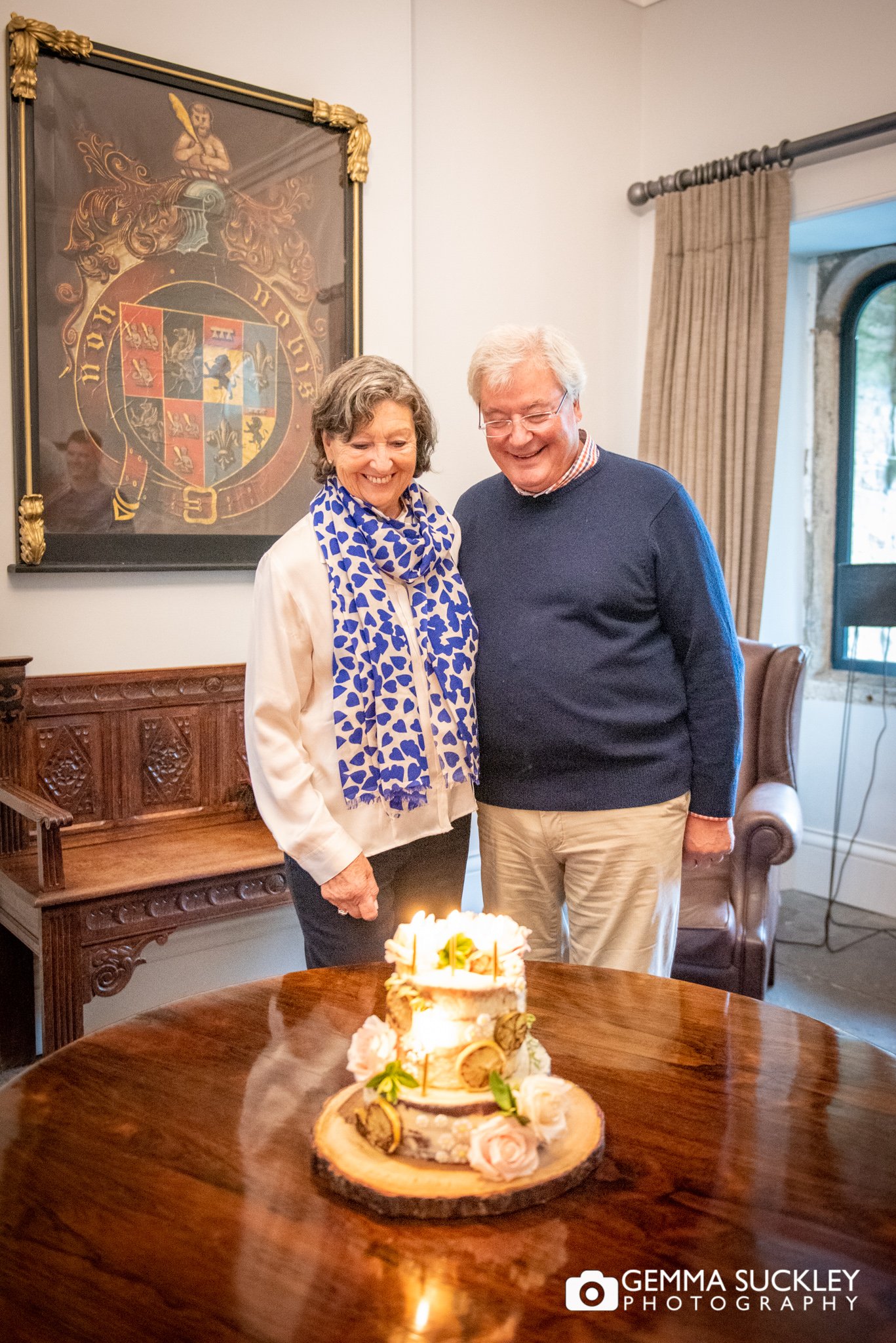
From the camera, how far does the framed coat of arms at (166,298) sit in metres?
2.77

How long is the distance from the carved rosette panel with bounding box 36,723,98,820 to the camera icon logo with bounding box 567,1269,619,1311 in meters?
2.20

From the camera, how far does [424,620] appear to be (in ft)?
6.38

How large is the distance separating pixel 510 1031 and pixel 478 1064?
5 cm

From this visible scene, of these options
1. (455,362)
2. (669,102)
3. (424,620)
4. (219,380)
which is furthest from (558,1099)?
(669,102)

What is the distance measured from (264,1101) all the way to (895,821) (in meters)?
3.38

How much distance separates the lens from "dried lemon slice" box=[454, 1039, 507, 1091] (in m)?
1.17

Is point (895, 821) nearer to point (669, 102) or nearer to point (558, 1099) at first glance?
point (669, 102)

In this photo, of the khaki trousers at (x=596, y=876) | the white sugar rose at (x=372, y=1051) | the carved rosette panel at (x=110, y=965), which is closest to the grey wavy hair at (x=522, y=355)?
the khaki trousers at (x=596, y=876)

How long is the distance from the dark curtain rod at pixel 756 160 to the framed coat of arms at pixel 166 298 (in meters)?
1.34

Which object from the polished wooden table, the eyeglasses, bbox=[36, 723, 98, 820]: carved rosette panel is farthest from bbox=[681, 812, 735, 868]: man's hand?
bbox=[36, 723, 98, 820]: carved rosette panel

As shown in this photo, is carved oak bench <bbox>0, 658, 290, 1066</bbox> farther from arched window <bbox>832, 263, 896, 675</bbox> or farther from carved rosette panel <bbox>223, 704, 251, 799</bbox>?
arched window <bbox>832, 263, 896, 675</bbox>

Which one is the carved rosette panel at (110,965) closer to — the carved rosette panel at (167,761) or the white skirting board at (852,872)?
the carved rosette panel at (167,761)

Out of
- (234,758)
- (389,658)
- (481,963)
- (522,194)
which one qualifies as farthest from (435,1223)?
(522,194)

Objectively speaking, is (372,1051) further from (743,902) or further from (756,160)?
(756,160)
